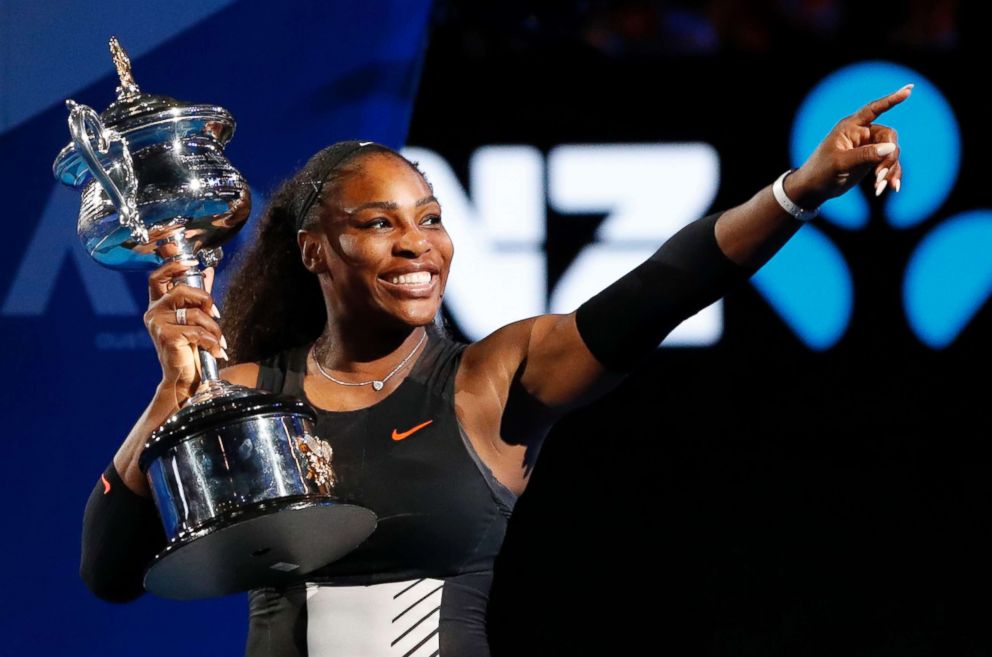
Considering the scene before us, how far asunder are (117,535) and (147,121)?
0.59 metres

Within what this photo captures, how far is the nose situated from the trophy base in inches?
16.4

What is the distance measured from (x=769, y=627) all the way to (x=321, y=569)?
171 centimetres

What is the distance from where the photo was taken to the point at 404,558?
2.08 meters

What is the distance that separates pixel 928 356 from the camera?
352 cm

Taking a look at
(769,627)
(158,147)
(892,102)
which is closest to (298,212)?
(158,147)

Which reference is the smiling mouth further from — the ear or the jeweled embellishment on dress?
the jeweled embellishment on dress

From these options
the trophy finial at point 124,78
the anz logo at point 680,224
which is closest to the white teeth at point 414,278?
the trophy finial at point 124,78

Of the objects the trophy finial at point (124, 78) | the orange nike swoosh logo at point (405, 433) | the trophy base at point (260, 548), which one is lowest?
the trophy base at point (260, 548)

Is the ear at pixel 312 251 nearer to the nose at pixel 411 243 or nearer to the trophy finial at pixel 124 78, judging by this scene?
the nose at pixel 411 243

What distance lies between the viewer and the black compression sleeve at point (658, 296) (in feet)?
6.55

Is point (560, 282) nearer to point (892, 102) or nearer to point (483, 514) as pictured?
point (483, 514)

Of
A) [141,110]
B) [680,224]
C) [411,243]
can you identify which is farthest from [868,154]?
[680,224]

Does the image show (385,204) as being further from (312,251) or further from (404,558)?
(404,558)

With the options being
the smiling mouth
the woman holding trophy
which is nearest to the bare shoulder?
the woman holding trophy
